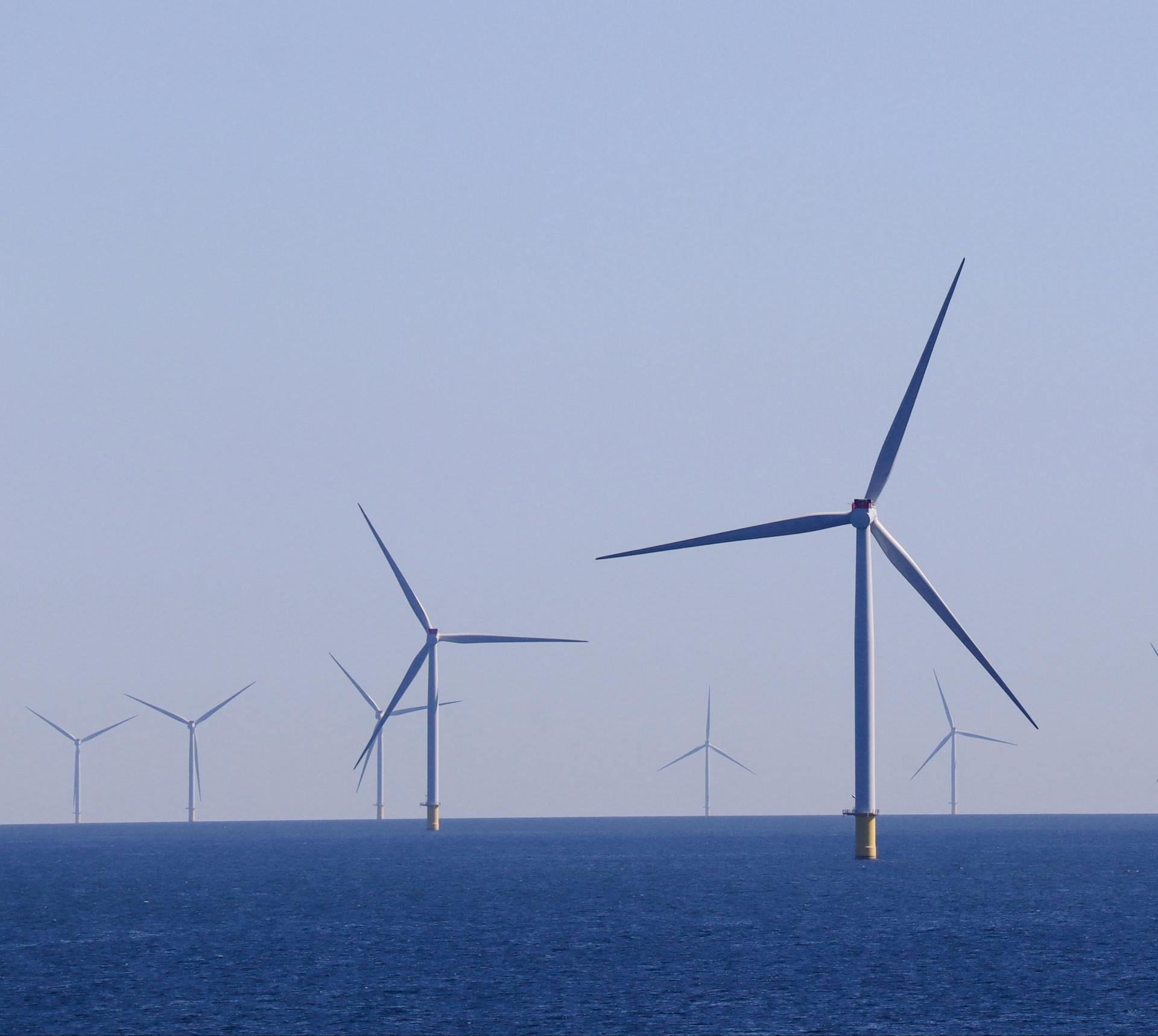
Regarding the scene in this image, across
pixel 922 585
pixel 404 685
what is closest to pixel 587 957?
pixel 922 585

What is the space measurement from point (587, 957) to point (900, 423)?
44.9 meters

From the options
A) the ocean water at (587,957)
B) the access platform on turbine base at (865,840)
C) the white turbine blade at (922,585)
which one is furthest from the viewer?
the access platform on turbine base at (865,840)

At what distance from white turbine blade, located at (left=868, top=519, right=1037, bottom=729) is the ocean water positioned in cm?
1567

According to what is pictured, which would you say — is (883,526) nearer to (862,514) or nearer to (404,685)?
(862,514)

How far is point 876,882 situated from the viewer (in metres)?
151

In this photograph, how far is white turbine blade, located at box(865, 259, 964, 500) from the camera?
113 m

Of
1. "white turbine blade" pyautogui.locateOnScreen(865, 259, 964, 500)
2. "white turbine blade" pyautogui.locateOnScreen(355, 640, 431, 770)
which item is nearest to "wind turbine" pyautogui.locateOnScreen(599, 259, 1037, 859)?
"white turbine blade" pyautogui.locateOnScreen(865, 259, 964, 500)

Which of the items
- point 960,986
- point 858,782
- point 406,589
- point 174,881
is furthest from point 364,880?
point 960,986

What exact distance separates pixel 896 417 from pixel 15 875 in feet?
374

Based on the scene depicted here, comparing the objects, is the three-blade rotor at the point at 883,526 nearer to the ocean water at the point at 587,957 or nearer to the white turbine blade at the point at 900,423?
the white turbine blade at the point at 900,423

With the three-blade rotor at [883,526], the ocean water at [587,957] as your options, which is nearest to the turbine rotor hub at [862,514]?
the three-blade rotor at [883,526]

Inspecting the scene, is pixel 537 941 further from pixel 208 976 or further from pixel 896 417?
pixel 896 417

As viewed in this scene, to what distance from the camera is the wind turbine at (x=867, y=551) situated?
115562 mm

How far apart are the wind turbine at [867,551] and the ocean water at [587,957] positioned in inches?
406
